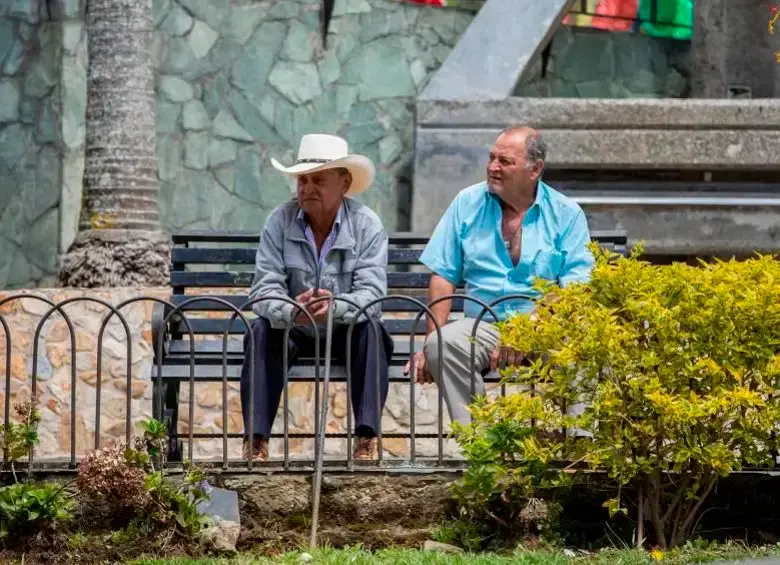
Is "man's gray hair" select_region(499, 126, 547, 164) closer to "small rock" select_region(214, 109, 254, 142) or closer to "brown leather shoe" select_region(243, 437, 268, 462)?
"brown leather shoe" select_region(243, 437, 268, 462)

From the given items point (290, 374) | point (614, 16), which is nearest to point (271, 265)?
point (290, 374)

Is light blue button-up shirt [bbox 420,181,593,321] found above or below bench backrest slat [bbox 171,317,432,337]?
above

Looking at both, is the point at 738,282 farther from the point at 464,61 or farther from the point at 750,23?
the point at 750,23

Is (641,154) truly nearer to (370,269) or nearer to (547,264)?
(547,264)

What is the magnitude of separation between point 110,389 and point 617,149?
340 cm

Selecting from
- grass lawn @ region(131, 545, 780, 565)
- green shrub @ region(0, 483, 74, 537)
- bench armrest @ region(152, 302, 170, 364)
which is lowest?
grass lawn @ region(131, 545, 780, 565)

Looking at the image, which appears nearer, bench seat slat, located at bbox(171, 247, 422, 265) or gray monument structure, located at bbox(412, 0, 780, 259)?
bench seat slat, located at bbox(171, 247, 422, 265)

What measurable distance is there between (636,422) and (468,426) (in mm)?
601

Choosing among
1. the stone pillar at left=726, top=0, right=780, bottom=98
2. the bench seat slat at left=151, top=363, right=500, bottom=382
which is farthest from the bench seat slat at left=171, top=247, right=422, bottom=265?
the stone pillar at left=726, top=0, right=780, bottom=98

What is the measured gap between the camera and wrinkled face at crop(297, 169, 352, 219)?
767cm

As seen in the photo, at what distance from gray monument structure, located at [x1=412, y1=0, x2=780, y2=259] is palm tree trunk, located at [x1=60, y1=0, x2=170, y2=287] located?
178 centimetres

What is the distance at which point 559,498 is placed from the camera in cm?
671

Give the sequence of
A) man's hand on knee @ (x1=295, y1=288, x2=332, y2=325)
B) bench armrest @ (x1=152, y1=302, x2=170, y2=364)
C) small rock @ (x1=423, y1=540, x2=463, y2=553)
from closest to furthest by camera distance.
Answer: small rock @ (x1=423, y1=540, x2=463, y2=553) < bench armrest @ (x1=152, y1=302, x2=170, y2=364) < man's hand on knee @ (x1=295, y1=288, x2=332, y2=325)

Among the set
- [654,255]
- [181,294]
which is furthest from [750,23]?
[181,294]
